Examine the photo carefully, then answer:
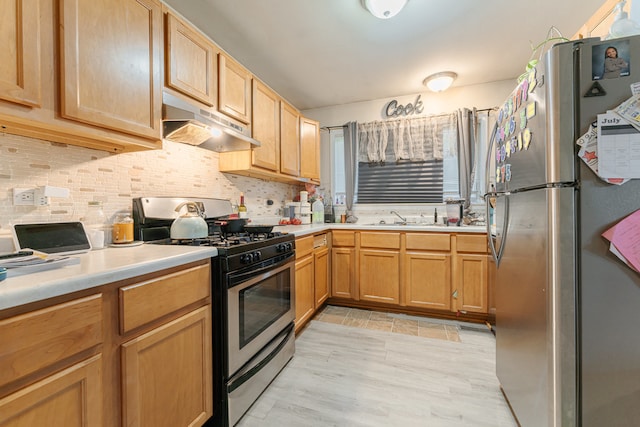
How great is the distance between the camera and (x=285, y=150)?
2.70m

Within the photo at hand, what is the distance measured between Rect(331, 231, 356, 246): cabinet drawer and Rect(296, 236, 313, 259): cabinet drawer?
0.51 metres

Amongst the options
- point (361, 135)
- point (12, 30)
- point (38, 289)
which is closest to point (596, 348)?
point (38, 289)

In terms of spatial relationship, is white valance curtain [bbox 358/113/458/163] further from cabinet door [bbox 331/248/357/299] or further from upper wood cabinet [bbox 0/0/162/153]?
upper wood cabinet [bbox 0/0/162/153]

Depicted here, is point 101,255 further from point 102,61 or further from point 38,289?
point 102,61

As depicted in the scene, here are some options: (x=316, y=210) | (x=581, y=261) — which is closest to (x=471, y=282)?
(x=581, y=261)

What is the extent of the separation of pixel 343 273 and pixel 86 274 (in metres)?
2.35

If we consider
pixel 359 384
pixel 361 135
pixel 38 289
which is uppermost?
pixel 361 135

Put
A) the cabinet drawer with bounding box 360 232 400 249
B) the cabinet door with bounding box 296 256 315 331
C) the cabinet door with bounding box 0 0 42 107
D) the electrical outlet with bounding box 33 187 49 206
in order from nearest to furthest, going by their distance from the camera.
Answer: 1. the cabinet door with bounding box 0 0 42 107
2. the electrical outlet with bounding box 33 187 49 206
3. the cabinet door with bounding box 296 256 315 331
4. the cabinet drawer with bounding box 360 232 400 249

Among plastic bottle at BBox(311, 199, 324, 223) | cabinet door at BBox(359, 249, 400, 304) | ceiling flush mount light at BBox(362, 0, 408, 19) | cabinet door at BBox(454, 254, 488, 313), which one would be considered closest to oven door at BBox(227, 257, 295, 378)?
cabinet door at BBox(359, 249, 400, 304)

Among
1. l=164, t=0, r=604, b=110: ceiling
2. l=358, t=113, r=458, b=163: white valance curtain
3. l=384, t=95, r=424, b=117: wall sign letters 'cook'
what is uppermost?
l=164, t=0, r=604, b=110: ceiling

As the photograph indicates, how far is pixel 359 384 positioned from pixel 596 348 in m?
1.18

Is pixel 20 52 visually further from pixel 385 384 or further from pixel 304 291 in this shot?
pixel 385 384

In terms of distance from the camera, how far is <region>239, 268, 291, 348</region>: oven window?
143 centimetres

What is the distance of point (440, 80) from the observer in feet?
9.04
